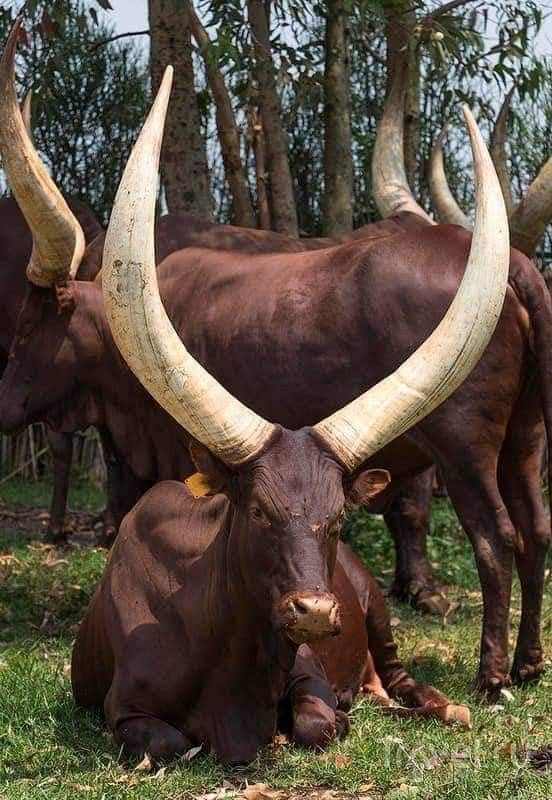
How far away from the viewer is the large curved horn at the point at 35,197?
6414mm

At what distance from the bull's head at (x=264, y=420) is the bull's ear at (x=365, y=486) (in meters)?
0.02

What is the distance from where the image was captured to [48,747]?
16.2 ft

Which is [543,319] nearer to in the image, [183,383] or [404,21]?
[183,383]

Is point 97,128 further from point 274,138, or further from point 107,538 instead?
point 107,538

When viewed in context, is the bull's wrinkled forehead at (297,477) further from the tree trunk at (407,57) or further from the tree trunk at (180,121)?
the tree trunk at (180,121)

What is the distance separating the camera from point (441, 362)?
15.2 feet

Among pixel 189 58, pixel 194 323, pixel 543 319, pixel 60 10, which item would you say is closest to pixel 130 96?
pixel 189 58

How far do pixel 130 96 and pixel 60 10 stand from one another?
629cm

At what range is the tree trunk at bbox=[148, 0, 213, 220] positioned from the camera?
882 cm

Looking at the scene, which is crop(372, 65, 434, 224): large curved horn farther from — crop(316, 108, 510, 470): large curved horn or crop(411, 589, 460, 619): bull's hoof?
crop(316, 108, 510, 470): large curved horn

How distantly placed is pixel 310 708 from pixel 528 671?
1.51m

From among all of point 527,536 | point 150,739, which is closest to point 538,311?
point 527,536

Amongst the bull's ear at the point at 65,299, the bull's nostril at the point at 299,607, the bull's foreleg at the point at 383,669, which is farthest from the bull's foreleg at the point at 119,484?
the bull's nostril at the point at 299,607

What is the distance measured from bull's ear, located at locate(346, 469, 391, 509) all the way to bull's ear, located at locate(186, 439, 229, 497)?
1.36 ft
